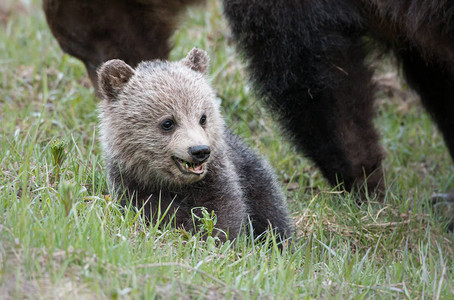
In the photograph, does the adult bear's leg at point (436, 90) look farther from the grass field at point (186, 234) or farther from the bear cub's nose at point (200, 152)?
the bear cub's nose at point (200, 152)

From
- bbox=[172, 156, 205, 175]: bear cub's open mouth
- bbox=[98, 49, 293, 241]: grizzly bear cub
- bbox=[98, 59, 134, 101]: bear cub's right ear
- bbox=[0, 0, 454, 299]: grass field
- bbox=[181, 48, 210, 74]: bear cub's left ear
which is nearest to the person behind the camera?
bbox=[0, 0, 454, 299]: grass field

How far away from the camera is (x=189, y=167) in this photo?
13.2 ft

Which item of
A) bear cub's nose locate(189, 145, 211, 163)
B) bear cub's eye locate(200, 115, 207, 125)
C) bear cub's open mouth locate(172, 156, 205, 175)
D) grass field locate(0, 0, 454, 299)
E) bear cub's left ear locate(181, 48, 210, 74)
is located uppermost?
bear cub's left ear locate(181, 48, 210, 74)

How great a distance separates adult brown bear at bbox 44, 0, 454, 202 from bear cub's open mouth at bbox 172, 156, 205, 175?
5.14 ft

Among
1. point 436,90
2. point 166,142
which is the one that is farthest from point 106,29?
point 436,90

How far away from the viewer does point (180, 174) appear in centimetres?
405

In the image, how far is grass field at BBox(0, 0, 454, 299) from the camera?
3141 mm

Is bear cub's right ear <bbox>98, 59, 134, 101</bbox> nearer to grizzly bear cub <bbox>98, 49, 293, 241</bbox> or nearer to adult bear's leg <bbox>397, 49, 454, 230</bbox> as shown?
grizzly bear cub <bbox>98, 49, 293, 241</bbox>

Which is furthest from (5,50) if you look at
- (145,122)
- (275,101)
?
(145,122)

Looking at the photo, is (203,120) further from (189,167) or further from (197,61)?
(197,61)

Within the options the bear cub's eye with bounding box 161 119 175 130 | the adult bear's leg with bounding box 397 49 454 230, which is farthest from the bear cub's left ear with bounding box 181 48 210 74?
the adult bear's leg with bounding box 397 49 454 230

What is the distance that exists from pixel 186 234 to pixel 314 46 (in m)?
2.00

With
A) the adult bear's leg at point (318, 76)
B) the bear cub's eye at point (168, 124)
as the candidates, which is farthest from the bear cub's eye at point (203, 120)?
the adult bear's leg at point (318, 76)

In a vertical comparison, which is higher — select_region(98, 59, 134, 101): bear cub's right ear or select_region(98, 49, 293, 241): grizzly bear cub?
select_region(98, 59, 134, 101): bear cub's right ear
